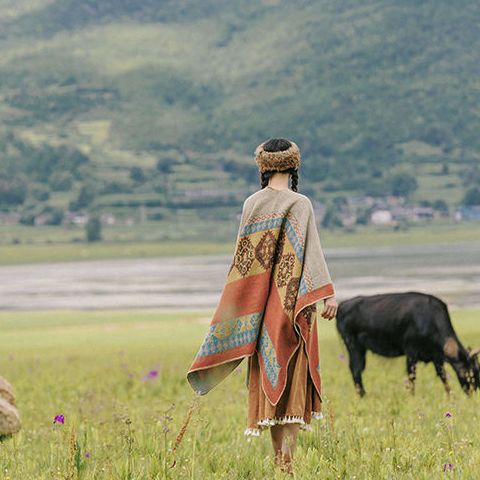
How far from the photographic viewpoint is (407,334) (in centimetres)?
1518

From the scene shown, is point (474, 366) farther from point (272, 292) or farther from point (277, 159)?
point (277, 159)

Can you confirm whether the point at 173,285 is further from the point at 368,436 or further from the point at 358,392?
the point at 368,436

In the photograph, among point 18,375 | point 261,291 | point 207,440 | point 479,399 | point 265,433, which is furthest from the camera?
point 18,375

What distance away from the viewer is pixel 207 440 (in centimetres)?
917

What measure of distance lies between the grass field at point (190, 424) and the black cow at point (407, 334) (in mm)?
488

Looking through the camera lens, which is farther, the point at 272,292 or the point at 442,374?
the point at 442,374

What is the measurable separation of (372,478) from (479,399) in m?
5.76

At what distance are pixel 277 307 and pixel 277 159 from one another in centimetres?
108

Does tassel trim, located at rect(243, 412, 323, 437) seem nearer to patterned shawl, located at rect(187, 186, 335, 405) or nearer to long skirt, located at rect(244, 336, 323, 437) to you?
long skirt, located at rect(244, 336, 323, 437)

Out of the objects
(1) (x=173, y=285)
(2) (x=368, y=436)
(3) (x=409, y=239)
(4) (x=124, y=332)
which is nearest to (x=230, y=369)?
(2) (x=368, y=436)

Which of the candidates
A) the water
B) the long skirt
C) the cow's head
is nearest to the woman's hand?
the long skirt

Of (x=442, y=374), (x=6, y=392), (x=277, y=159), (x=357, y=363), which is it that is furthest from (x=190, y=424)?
(x=357, y=363)

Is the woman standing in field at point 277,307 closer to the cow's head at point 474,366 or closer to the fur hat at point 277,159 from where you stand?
the fur hat at point 277,159

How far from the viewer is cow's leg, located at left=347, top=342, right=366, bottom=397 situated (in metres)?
15.5
